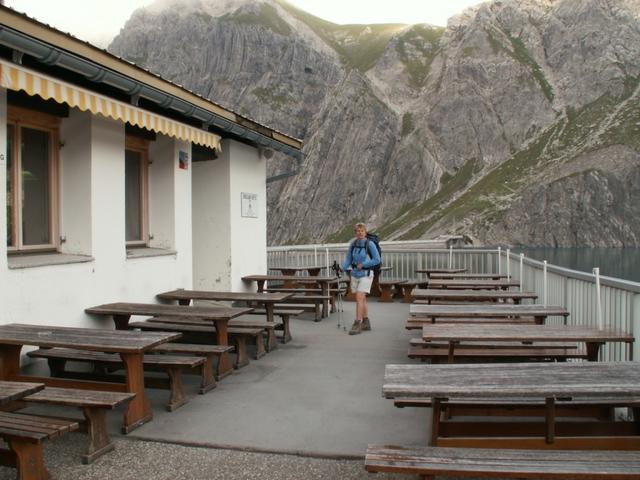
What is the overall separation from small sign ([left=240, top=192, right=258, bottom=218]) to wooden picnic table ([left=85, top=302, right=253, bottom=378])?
4031 millimetres

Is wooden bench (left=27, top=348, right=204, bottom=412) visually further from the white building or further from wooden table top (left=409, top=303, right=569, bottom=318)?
wooden table top (left=409, top=303, right=569, bottom=318)

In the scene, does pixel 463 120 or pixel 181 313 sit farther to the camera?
pixel 463 120

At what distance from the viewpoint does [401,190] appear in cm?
9431

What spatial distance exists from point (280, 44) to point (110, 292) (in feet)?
372

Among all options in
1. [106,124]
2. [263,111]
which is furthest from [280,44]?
[106,124]

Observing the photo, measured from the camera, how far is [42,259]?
6.32m

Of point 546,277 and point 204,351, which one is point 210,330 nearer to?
point 204,351

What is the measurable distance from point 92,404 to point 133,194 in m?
4.68

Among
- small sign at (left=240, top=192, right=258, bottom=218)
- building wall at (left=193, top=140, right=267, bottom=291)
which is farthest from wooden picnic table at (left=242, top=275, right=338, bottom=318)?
small sign at (left=240, top=192, right=258, bottom=218)

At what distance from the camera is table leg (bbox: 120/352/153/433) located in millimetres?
4906

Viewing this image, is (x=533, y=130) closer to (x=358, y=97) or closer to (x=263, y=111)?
(x=358, y=97)

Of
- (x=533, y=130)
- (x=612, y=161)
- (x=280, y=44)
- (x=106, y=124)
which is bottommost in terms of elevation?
(x=106, y=124)

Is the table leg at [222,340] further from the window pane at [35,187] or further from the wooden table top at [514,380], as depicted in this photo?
the wooden table top at [514,380]

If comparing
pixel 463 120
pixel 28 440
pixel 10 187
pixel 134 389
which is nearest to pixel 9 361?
pixel 134 389
